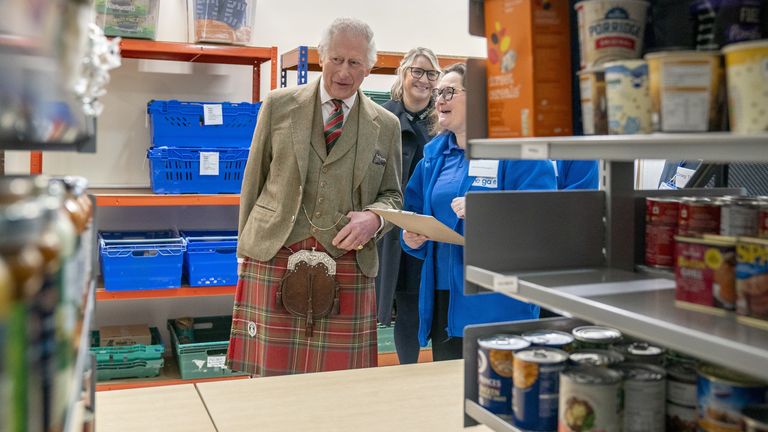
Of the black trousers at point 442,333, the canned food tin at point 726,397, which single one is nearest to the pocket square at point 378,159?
the black trousers at point 442,333

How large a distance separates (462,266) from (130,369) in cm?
211

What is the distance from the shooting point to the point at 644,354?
151 centimetres

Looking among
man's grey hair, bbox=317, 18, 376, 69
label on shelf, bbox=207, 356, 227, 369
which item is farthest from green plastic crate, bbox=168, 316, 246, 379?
man's grey hair, bbox=317, 18, 376, 69

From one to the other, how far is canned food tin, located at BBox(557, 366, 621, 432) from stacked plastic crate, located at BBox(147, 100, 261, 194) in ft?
9.82

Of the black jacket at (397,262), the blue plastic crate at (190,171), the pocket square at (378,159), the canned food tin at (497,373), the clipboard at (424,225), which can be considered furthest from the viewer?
the blue plastic crate at (190,171)

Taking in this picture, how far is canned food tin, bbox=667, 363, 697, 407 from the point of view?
4.42 ft

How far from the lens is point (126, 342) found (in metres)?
4.10

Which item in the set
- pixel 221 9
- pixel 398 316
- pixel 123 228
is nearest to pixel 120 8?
pixel 221 9

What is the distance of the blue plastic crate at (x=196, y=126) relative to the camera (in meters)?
4.03

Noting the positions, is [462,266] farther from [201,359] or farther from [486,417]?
[201,359]

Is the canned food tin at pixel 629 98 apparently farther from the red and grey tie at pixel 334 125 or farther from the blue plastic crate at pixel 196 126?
the blue plastic crate at pixel 196 126

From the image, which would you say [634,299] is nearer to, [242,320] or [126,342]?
[242,320]

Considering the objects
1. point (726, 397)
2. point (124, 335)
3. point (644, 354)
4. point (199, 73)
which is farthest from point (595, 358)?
point (199, 73)

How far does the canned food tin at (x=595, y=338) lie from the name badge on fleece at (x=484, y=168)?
3.47ft
